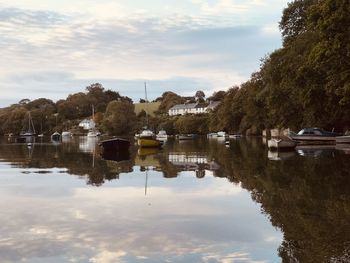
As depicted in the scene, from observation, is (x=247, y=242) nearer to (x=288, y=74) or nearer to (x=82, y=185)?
(x=82, y=185)

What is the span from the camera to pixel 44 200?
51.7 ft

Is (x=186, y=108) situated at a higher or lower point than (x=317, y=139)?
higher

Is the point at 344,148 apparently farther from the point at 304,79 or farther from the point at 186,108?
the point at 186,108

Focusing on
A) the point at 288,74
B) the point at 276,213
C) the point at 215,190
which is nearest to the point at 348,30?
the point at 288,74

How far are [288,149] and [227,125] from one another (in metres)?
72.7

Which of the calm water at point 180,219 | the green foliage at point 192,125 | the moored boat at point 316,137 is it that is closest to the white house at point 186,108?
the green foliage at point 192,125

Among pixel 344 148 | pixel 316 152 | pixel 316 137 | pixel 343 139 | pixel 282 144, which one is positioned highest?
pixel 316 137

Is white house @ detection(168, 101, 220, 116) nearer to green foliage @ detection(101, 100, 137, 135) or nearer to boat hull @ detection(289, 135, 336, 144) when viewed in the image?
green foliage @ detection(101, 100, 137, 135)

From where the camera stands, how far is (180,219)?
12.1 metres

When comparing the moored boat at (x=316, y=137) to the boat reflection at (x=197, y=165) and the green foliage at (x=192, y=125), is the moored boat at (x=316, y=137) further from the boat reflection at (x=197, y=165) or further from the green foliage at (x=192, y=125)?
the green foliage at (x=192, y=125)

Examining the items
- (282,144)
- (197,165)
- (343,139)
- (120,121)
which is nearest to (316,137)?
(343,139)

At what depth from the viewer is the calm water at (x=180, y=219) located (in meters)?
8.77

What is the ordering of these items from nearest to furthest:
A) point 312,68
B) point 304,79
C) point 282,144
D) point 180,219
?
1. point 180,219
2. point 282,144
3. point 312,68
4. point 304,79

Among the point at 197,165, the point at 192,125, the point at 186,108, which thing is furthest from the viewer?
the point at 186,108
